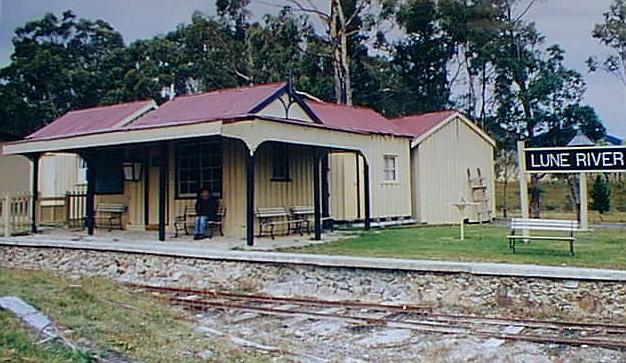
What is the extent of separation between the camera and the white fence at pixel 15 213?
36.9ft

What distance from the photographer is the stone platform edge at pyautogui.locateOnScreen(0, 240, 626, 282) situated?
6.20 m

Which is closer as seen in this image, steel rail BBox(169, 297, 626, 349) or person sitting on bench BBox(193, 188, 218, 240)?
steel rail BBox(169, 297, 626, 349)

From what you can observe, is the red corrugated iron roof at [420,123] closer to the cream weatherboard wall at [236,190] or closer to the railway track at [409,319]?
the cream weatherboard wall at [236,190]

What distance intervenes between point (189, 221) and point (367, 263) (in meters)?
4.55

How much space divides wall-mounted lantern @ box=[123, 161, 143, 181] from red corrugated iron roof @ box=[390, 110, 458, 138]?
18.7ft

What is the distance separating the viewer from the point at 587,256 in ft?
24.5

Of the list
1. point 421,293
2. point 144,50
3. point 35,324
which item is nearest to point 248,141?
point 421,293

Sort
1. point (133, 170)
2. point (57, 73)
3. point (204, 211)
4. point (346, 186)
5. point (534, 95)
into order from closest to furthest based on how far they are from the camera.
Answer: point (204, 211) → point (133, 170) → point (346, 186) → point (57, 73) → point (534, 95)

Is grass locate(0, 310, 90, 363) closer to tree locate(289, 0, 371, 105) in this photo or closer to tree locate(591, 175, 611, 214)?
tree locate(591, 175, 611, 214)

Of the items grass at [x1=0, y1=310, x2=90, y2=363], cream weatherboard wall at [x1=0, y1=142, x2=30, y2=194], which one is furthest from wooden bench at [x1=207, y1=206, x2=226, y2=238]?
grass at [x1=0, y1=310, x2=90, y2=363]

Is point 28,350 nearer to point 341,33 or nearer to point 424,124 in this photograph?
point 424,124

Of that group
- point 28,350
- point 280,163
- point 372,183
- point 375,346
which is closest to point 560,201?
point 372,183

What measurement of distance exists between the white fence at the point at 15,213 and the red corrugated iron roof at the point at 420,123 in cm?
773

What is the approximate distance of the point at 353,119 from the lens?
13391mm
